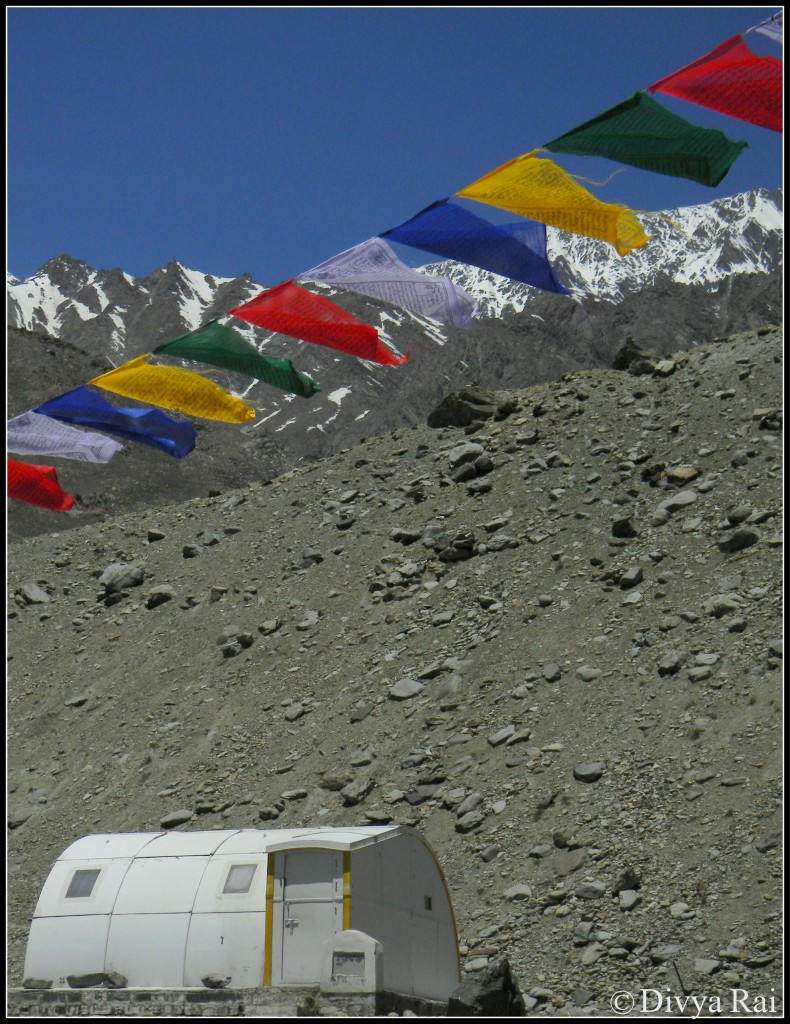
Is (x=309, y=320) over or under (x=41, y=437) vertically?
over

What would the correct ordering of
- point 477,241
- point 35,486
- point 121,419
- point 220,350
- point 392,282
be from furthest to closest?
point 35,486
point 121,419
point 220,350
point 392,282
point 477,241

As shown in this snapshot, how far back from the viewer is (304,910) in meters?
11.3

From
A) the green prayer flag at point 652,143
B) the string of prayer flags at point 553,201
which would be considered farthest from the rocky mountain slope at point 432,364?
the green prayer flag at point 652,143

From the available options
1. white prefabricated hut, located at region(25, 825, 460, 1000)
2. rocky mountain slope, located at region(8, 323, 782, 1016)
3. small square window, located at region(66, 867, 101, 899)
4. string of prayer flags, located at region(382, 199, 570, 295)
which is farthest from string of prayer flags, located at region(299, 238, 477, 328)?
small square window, located at region(66, 867, 101, 899)

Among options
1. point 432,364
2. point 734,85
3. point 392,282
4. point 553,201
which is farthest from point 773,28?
point 432,364

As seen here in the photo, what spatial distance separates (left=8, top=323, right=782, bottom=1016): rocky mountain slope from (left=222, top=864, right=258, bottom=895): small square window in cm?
346

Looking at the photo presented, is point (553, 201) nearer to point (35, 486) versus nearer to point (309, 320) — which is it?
point (309, 320)

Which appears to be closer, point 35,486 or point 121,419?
point 121,419

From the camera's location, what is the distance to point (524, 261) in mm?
13336

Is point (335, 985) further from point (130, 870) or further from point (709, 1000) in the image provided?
point (709, 1000)

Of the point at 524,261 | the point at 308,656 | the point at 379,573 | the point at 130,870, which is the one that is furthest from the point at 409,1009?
the point at 379,573

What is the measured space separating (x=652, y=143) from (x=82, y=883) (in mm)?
9363

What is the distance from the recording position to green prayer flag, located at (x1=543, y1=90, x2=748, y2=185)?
473 inches

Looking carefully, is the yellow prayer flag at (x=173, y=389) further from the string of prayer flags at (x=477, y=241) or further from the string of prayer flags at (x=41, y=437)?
the string of prayer flags at (x=477, y=241)
